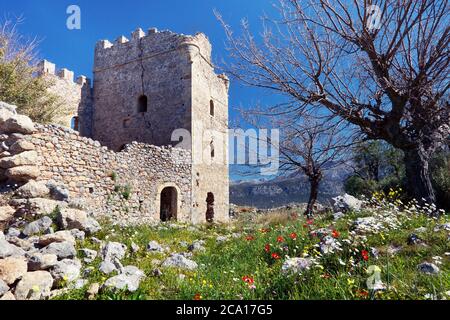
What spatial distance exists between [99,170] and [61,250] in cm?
539

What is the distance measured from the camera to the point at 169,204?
45.3 feet

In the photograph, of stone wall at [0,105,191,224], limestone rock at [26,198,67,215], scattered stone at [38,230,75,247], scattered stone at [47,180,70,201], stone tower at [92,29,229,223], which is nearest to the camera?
scattered stone at [38,230,75,247]

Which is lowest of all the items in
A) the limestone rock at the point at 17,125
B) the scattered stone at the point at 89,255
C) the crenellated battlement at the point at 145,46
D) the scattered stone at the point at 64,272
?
the scattered stone at the point at 89,255

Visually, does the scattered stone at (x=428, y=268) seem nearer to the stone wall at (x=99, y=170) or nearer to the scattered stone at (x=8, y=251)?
the scattered stone at (x=8, y=251)

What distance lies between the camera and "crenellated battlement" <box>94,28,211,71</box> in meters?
14.6

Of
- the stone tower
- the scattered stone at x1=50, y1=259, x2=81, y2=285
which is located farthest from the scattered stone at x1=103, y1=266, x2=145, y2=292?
the stone tower

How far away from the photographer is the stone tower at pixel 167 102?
14367 millimetres

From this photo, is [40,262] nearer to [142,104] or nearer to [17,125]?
[17,125]

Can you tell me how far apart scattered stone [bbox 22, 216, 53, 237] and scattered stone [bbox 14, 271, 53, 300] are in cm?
238

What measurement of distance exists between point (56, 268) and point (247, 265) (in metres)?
2.48

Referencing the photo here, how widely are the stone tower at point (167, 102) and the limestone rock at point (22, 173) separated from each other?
296 inches

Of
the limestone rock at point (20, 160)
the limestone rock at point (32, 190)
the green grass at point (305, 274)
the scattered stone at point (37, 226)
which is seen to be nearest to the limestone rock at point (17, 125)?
the limestone rock at point (20, 160)

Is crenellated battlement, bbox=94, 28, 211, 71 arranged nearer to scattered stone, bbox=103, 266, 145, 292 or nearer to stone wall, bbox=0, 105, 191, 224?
stone wall, bbox=0, 105, 191, 224

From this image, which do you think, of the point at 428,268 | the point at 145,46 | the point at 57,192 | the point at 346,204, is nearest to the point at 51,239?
the point at 57,192
